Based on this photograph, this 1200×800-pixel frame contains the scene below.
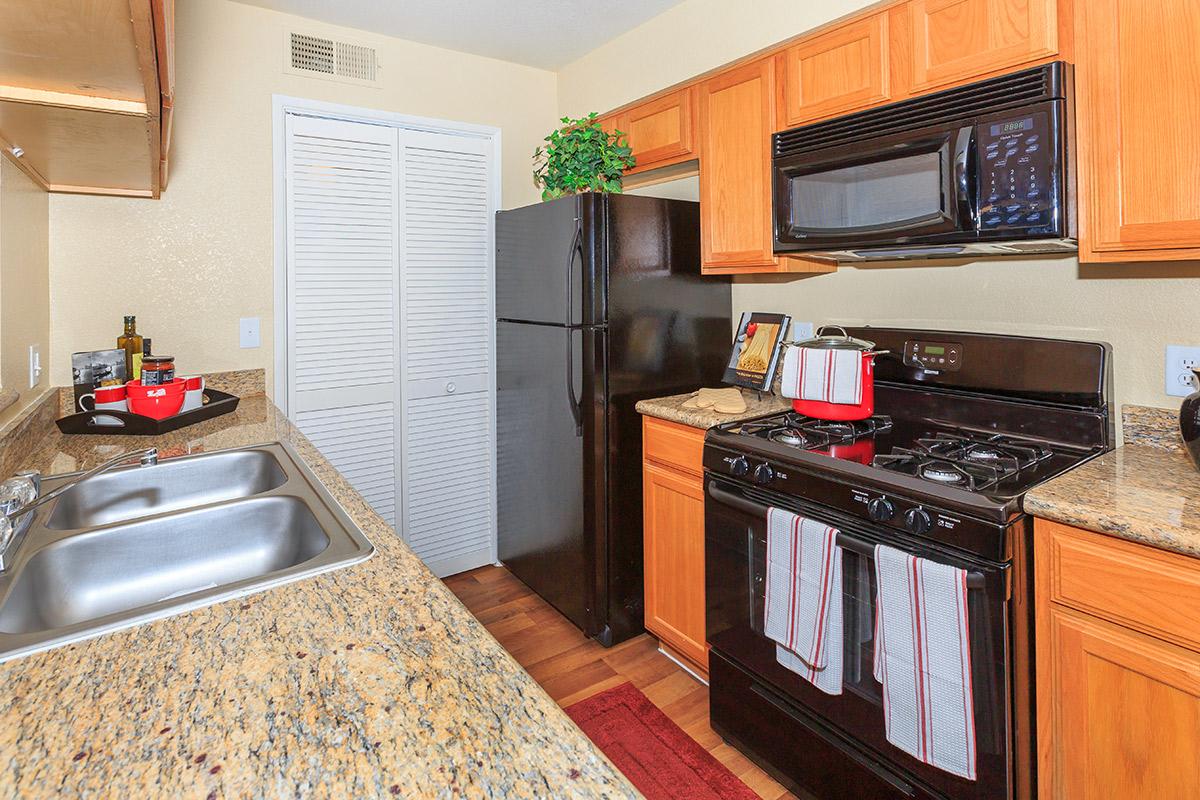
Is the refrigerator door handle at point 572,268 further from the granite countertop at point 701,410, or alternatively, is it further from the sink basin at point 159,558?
the sink basin at point 159,558

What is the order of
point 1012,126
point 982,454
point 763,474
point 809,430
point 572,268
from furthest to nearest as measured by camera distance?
point 572,268, point 809,430, point 763,474, point 982,454, point 1012,126

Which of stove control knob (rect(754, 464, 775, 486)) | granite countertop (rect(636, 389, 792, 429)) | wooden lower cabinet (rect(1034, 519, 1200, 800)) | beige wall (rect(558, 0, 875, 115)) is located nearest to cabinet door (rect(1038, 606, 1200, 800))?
wooden lower cabinet (rect(1034, 519, 1200, 800))

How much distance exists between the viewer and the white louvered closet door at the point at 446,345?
2.94 meters

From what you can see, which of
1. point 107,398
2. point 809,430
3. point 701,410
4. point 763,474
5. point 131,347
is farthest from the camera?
point 131,347

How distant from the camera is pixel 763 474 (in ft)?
5.74

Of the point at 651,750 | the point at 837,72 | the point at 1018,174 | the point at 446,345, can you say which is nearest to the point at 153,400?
the point at 446,345

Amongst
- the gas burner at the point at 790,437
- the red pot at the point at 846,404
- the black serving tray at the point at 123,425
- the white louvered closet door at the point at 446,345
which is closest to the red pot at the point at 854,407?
the red pot at the point at 846,404

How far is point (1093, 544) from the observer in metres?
1.22

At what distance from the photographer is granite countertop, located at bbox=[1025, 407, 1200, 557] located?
44.5 inches

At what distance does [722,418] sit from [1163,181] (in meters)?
1.17

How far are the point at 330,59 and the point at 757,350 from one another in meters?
2.11

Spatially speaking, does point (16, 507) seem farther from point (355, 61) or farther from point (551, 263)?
point (355, 61)

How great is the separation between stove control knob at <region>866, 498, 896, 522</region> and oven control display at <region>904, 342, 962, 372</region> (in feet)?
2.33

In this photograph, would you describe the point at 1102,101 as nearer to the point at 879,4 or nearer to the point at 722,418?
the point at 879,4
